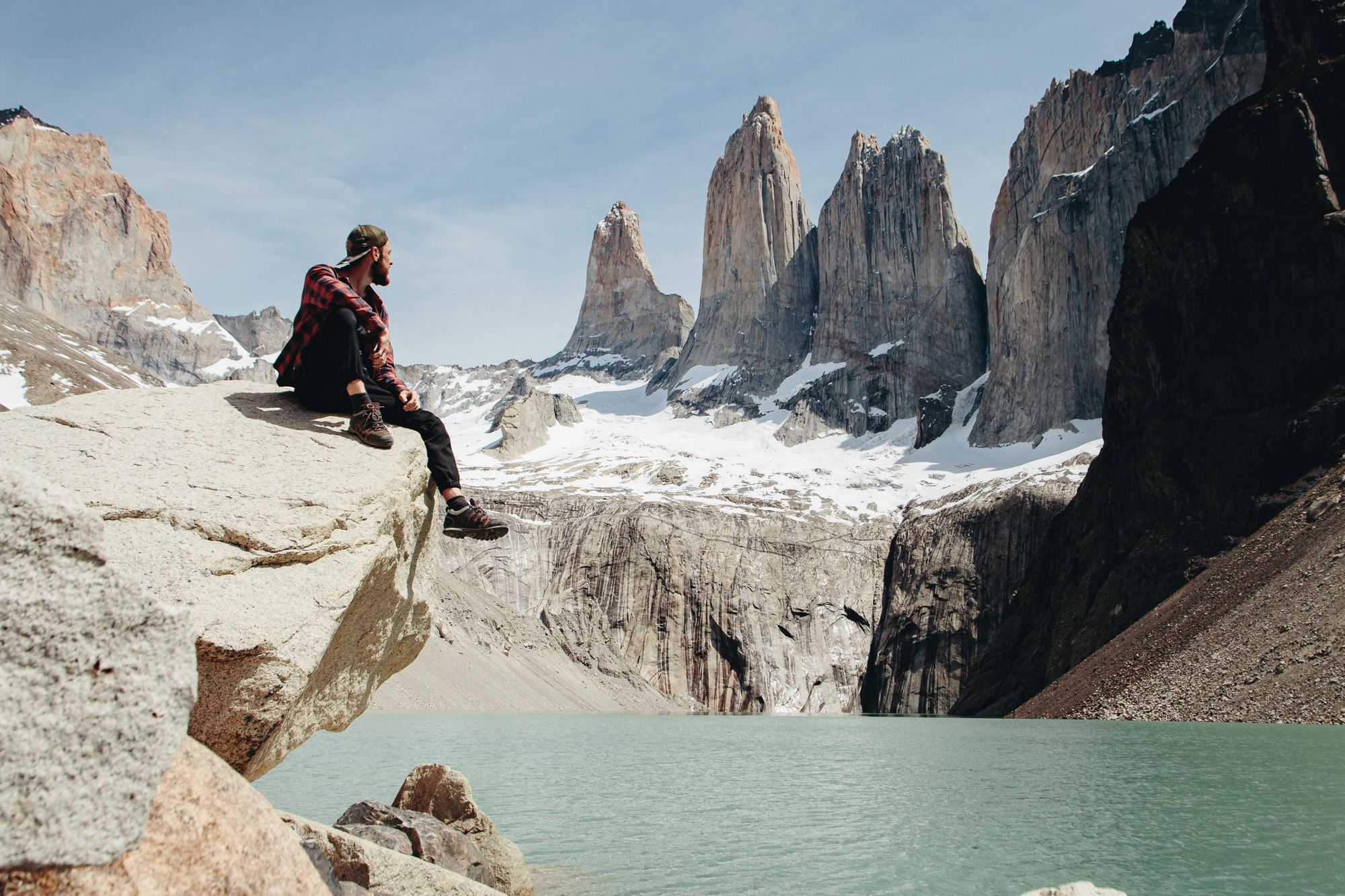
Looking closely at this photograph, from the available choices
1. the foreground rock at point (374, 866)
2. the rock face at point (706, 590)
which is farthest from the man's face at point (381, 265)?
the rock face at point (706, 590)

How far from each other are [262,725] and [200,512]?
3.67 feet

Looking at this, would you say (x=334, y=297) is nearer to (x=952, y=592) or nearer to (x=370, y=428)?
(x=370, y=428)

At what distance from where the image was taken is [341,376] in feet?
22.4

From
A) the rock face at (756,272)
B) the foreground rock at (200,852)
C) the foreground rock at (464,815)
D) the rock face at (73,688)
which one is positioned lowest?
the foreground rock at (464,815)

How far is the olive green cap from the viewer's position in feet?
24.5

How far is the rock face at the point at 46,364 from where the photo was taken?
83.2 meters

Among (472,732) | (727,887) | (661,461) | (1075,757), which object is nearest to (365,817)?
(727,887)

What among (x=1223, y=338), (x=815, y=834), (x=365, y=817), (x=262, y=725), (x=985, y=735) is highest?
(x=1223, y=338)

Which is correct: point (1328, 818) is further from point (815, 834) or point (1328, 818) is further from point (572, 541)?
point (572, 541)

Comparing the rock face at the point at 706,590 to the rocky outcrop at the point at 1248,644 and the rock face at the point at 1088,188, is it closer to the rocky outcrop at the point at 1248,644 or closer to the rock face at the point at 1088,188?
the rock face at the point at 1088,188

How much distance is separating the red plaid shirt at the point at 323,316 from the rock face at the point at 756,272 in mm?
141783

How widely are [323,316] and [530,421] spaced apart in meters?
126

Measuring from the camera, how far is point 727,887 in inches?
514

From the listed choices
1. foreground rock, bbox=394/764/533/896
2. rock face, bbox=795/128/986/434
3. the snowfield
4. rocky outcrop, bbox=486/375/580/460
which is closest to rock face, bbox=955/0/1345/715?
the snowfield
